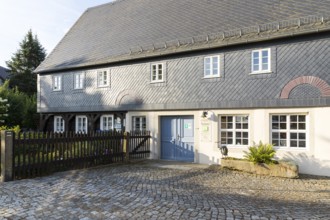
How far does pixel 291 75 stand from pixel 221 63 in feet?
9.96

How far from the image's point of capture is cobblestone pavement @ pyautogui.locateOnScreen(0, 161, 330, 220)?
6254 mm

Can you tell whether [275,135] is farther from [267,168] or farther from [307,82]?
[307,82]

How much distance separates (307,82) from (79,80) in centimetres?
1330

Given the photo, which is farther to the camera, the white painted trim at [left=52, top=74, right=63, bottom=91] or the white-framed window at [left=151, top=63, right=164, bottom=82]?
the white painted trim at [left=52, top=74, right=63, bottom=91]

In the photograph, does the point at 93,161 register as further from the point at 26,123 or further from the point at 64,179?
the point at 26,123

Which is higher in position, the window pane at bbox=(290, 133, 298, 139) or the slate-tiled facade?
the slate-tiled facade

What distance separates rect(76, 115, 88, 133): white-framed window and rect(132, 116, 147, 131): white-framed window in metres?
4.60

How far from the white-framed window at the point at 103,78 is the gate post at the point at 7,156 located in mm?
8806

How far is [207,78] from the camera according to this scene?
13883 millimetres

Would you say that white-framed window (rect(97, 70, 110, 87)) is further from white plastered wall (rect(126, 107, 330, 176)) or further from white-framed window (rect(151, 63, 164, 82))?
white plastered wall (rect(126, 107, 330, 176))

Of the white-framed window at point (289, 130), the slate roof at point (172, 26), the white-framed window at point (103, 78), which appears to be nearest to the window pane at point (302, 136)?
the white-framed window at point (289, 130)

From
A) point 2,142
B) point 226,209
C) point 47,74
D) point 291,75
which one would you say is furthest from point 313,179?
point 47,74

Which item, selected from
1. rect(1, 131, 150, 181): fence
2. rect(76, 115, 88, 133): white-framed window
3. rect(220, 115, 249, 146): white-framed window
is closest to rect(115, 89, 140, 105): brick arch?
rect(1, 131, 150, 181): fence

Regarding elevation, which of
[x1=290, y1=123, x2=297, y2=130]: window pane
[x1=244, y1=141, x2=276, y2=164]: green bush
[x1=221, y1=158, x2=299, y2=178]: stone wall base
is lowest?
[x1=221, y1=158, x2=299, y2=178]: stone wall base
